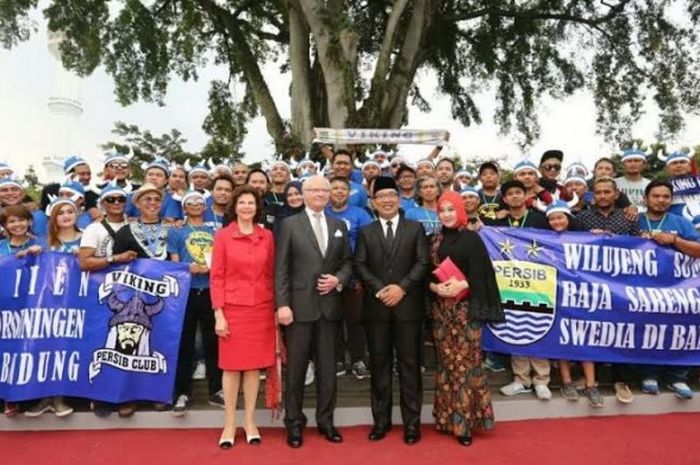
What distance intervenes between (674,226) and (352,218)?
3052mm

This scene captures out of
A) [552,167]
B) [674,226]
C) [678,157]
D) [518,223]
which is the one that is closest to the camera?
[674,226]

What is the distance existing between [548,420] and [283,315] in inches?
97.3

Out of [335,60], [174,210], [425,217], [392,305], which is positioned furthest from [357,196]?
[335,60]

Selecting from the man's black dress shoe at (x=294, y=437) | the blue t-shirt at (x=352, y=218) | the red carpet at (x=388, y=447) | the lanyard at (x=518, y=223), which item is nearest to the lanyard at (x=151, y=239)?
the red carpet at (x=388, y=447)

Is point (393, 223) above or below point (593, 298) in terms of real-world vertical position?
above

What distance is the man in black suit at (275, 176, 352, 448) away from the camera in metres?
4.10

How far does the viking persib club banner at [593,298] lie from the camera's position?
4.93 metres

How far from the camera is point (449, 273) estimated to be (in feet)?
13.5

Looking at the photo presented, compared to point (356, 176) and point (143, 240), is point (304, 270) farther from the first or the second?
point (356, 176)

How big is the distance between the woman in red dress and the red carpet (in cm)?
30

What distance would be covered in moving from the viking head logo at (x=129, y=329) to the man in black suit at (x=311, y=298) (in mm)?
1327

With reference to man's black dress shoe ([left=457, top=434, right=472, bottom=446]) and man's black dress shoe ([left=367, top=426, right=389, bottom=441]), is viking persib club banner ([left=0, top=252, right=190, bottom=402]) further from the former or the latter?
man's black dress shoe ([left=457, top=434, right=472, bottom=446])

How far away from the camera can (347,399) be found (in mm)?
4793

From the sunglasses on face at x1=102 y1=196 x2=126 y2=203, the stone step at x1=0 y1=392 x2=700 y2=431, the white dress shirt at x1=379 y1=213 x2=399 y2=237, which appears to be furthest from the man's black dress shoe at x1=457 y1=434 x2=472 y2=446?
the sunglasses on face at x1=102 y1=196 x2=126 y2=203
